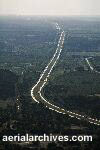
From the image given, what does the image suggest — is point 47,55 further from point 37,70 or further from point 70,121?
point 70,121

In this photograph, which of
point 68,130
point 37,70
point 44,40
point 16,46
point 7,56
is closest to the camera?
point 68,130

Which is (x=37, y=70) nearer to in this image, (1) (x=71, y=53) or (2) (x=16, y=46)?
(1) (x=71, y=53)

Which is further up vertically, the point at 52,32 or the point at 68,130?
the point at 52,32

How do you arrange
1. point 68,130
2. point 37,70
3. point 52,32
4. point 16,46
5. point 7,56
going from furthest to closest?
point 52,32 → point 16,46 → point 7,56 → point 37,70 → point 68,130

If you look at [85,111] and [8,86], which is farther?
[8,86]

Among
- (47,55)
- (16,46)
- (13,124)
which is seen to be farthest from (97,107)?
(16,46)

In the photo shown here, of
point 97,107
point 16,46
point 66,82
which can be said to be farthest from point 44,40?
point 97,107

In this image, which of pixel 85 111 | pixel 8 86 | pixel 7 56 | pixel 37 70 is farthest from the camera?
pixel 7 56

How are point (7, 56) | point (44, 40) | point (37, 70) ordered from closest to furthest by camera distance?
point (37, 70), point (7, 56), point (44, 40)

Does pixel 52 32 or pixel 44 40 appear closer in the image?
pixel 44 40
